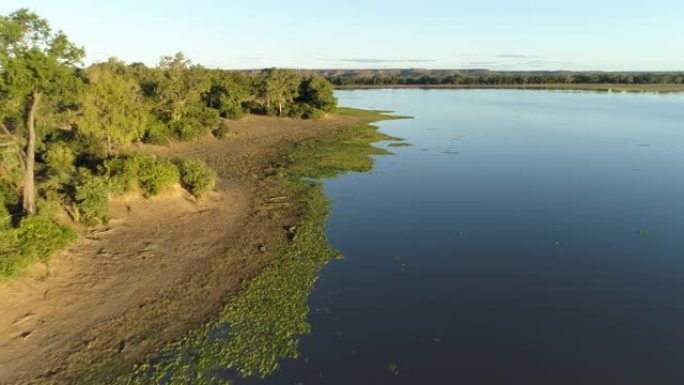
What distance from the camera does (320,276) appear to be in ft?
62.8

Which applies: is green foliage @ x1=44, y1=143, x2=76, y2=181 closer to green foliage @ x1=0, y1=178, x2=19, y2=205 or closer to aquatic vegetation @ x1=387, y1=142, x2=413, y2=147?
green foliage @ x1=0, y1=178, x2=19, y2=205

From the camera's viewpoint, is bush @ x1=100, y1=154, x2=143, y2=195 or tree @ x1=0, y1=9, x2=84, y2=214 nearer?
tree @ x1=0, y1=9, x2=84, y2=214

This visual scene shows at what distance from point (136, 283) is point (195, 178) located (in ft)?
36.0

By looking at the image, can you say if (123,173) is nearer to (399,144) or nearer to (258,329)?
(258,329)

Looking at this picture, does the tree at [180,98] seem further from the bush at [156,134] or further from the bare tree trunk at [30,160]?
the bare tree trunk at [30,160]

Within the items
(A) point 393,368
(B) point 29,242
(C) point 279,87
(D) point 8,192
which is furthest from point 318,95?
(A) point 393,368

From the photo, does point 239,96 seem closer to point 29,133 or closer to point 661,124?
point 29,133

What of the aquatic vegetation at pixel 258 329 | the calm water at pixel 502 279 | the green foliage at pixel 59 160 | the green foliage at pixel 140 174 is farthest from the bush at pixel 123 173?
the calm water at pixel 502 279

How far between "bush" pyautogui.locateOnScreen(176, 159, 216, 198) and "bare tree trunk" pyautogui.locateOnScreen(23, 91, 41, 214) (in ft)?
28.2

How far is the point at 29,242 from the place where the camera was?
16297 millimetres

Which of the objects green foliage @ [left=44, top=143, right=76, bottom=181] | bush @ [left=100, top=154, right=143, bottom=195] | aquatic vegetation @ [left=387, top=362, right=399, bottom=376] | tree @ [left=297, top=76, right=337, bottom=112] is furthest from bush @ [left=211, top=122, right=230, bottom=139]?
aquatic vegetation @ [left=387, top=362, right=399, bottom=376]

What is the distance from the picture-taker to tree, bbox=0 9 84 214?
57.2 feet

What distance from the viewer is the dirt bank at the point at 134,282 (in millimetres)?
13367

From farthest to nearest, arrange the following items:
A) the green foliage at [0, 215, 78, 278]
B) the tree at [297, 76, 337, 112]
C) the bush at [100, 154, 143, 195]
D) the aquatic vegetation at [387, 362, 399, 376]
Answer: the tree at [297, 76, 337, 112] < the bush at [100, 154, 143, 195] < the green foliage at [0, 215, 78, 278] < the aquatic vegetation at [387, 362, 399, 376]
